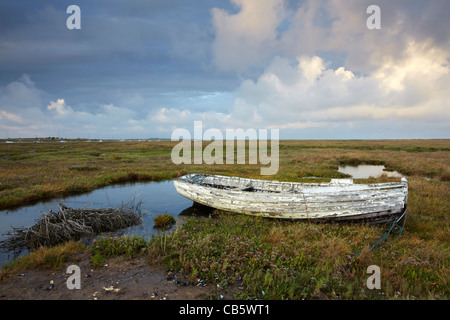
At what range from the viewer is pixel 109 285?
6.43 metres

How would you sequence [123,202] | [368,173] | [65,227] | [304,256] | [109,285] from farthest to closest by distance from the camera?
[368,173], [123,202], [65,227], [304,256], [109,285]

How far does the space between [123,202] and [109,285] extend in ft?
38.5

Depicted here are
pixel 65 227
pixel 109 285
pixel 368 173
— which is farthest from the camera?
pixel 368 173

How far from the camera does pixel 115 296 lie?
592 cm

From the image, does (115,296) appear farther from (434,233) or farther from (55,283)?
(434,233)

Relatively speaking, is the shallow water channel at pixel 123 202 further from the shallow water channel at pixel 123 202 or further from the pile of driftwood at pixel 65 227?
the pile of driftwood at pixel 65 227

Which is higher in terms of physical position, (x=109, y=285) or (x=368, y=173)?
(x=368, y=173)

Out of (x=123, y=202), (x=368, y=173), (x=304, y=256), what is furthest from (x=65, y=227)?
(x=368, y=173)

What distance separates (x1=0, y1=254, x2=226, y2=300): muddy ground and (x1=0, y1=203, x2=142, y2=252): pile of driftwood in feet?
10.3

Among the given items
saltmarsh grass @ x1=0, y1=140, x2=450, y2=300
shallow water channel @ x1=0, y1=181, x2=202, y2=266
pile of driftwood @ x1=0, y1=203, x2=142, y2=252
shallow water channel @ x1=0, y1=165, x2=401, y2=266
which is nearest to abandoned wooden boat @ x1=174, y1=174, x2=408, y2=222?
saltmarsh grass @ x1=0, y1=140, x2=450, y2=300

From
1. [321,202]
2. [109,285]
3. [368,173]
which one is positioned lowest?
[109,285]

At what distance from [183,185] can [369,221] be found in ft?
34.1

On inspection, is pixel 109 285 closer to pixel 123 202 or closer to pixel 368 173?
pixel 123 202
